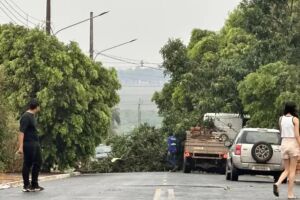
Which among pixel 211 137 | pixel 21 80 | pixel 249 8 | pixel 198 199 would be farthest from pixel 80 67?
pixel 198 199

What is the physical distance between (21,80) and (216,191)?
18.8 meters

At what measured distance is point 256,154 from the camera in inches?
992

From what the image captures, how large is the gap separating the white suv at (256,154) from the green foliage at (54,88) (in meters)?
11.2

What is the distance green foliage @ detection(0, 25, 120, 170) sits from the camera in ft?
115

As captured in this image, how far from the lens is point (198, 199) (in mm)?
15203

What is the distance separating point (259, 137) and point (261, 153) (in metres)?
0.77

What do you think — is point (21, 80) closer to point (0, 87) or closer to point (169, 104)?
point (0, 87)

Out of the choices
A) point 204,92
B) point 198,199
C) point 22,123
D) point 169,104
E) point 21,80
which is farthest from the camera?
point 169,104

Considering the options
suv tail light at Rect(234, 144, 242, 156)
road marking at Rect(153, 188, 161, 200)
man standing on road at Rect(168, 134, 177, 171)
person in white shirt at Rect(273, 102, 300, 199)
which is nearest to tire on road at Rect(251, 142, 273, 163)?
suv tail light at Rect(234, 144, 242, 156)

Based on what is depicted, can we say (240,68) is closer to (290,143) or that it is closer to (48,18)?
(48,18)

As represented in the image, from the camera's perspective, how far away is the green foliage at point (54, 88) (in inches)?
1374

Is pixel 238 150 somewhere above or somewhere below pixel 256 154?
above

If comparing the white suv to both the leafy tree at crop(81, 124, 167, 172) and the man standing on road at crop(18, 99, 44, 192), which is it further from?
the leafy tree at crop(81, 124, 167, 172)

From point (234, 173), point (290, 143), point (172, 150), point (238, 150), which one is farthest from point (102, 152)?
point (290, 143)
